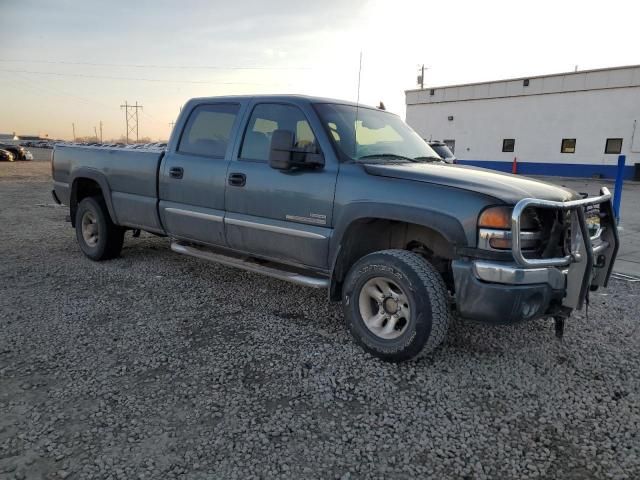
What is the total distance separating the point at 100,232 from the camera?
5.94 meters

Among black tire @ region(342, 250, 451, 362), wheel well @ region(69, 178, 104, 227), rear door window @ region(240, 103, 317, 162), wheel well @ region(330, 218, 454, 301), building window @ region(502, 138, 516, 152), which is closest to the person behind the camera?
black tire @ region(342, 250, 451, 362)

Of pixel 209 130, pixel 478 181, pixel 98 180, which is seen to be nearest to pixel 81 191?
pixel 98 180

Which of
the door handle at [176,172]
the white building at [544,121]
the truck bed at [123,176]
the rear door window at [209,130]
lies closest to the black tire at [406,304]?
the rear door window at [209,130]

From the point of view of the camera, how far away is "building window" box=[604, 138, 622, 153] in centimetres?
2555

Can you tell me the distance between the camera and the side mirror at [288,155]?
147 inches

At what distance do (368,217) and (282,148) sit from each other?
0.87m

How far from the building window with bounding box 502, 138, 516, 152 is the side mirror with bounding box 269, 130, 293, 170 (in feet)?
95.2

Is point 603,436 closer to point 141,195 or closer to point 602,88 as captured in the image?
point 141,195

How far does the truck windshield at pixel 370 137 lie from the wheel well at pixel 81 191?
3.55m

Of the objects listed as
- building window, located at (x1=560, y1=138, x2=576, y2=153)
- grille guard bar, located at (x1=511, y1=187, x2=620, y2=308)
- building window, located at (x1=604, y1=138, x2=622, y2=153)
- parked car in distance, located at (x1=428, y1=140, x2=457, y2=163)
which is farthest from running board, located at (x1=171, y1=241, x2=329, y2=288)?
building window, located at (x1=560, y1=138, x2=576, y2=153)

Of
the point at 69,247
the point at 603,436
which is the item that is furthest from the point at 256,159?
the point at 69,247

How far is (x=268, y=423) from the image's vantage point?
266 centimetres

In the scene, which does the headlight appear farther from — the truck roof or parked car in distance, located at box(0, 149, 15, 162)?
parked car in distance, located at box(0, 149, 15, 162)

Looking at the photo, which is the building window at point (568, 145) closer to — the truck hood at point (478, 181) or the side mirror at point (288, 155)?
the truck hood at point (478, 181)
